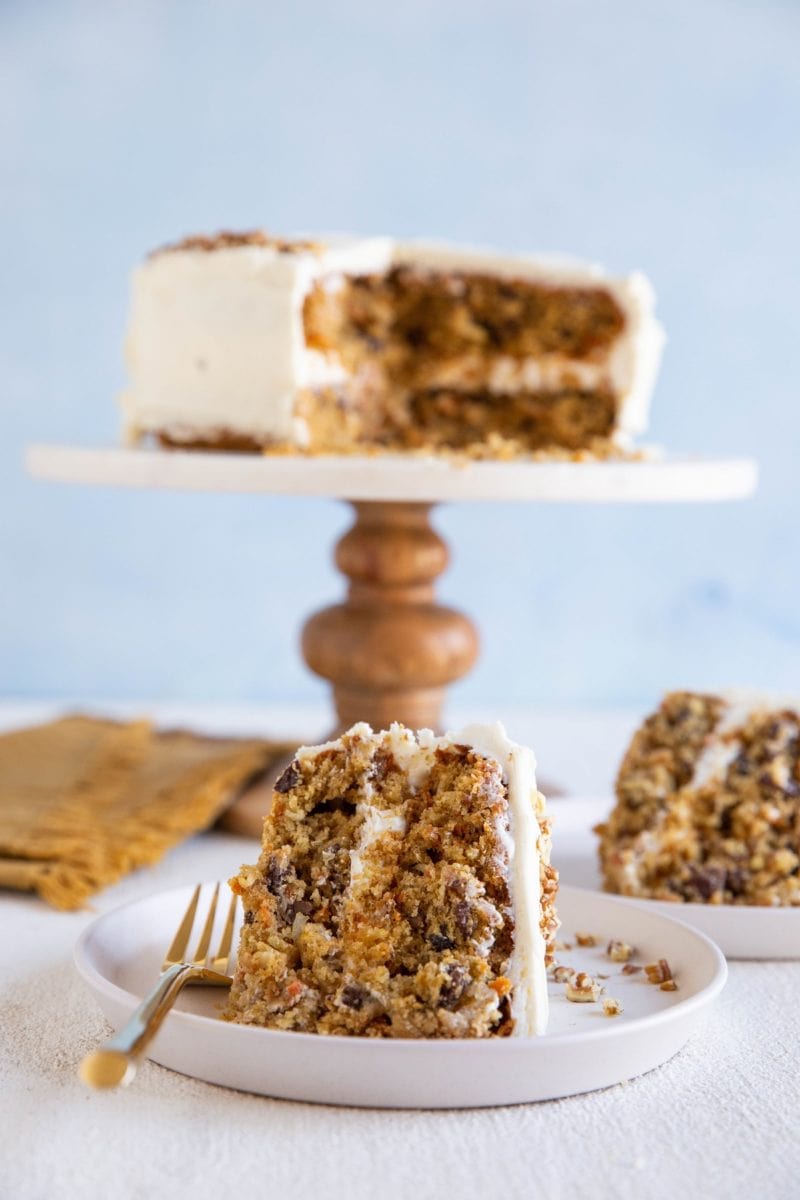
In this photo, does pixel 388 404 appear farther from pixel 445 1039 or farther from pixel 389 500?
pixel 445 1039

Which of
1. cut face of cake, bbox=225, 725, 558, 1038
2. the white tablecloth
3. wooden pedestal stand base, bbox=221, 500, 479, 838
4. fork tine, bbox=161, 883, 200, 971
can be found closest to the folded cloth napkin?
wooden pedestal stand base, bbox=221, 500, 479, 838

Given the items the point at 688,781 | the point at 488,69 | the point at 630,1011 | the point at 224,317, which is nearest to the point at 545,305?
the point at 224,317

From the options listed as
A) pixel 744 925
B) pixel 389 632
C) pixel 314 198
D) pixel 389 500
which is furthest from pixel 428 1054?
pixel 314 198

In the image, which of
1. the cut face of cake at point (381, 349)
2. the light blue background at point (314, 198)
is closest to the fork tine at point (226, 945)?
the cut face of cake at point (381, 349)

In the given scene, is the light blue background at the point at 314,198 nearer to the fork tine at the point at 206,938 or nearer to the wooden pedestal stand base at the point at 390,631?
the wooden pedestal stand base at the point at 390,631

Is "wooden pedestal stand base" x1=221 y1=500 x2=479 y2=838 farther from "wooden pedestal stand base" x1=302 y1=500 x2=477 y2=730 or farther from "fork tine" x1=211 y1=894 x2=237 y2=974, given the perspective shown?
"fork tine" x1=211 y1=894 x2=237 y2=974
